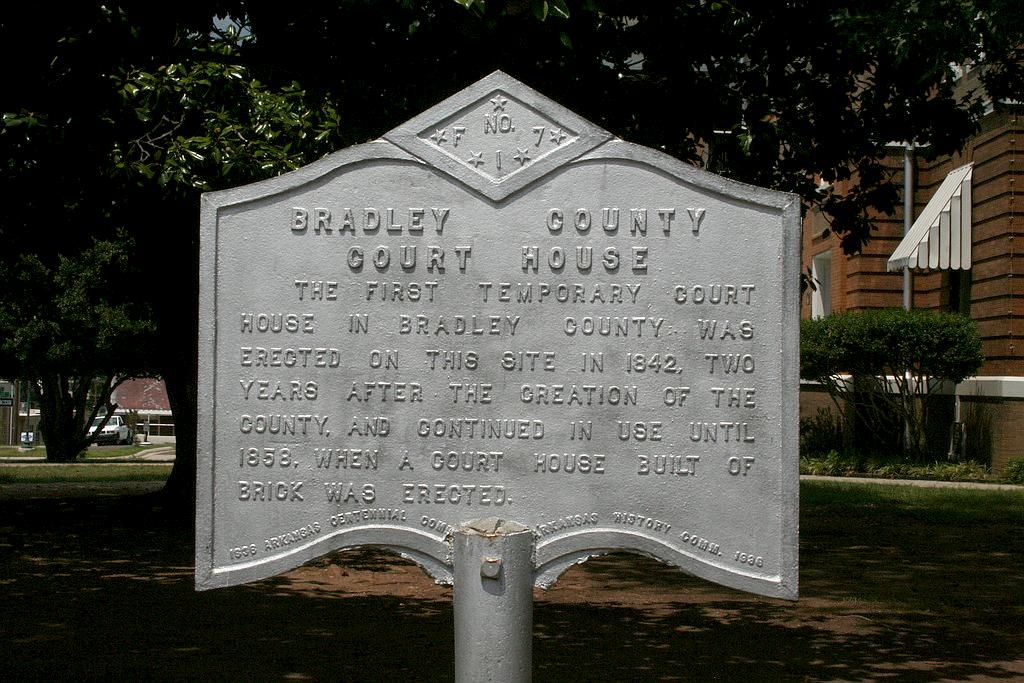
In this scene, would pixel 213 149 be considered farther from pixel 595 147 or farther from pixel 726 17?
pixel 595 147

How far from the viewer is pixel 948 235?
23.2 meters

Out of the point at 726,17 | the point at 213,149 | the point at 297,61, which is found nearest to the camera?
the point at 297,61

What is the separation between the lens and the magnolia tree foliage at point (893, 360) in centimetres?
2258

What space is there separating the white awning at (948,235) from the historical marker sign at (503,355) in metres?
19.7

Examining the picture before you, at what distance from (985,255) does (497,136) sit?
19.9 metres

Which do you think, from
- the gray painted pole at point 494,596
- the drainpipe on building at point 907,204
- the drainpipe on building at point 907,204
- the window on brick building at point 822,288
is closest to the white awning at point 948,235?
the drainpipe on building at point 907,204

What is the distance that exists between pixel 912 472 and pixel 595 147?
798 inches

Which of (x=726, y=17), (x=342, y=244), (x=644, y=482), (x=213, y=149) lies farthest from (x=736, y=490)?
(x=213, y=149)

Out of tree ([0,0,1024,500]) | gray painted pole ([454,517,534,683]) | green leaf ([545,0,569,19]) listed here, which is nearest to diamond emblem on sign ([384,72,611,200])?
gray painted pole ([454,517,534,683])

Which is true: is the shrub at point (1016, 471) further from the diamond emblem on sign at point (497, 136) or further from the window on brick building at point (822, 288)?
the diamond emblem on sign at point (497, 136)

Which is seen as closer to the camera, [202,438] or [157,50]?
[202,438]

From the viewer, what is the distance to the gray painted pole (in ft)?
14.6

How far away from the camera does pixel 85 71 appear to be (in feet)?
29.2

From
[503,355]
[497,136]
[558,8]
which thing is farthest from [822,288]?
[503,355]
